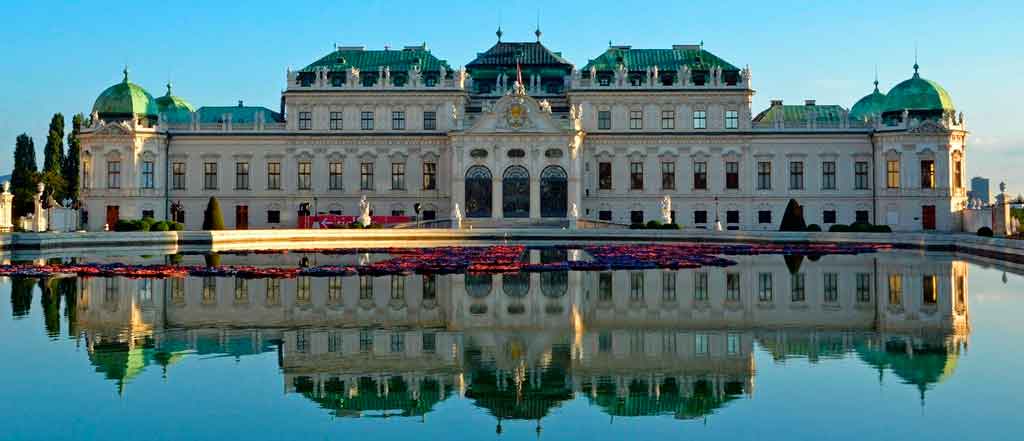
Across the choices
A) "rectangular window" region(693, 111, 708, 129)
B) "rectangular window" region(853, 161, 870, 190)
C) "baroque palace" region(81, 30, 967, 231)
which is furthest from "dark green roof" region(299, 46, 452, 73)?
"rectangular window" region(853, 161, 870, 190)

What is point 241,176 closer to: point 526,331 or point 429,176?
point 429,176

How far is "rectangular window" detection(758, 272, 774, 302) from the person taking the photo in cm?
2435

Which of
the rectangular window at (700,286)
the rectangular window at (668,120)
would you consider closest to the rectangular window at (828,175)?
the rectangular window at (668,120)

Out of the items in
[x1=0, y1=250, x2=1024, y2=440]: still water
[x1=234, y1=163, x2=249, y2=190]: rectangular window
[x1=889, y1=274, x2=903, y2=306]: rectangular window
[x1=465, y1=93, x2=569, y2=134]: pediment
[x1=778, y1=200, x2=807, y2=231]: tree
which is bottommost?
[x1=0, y1=250, x2=1024, y2=440]: still water

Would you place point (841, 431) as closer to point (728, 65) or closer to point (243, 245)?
point (243, 245)

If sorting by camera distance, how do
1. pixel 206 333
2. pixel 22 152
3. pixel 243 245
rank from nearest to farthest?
pixel 206 333 → pixel 243 245 → pixel 22 152

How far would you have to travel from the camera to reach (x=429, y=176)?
253 feet

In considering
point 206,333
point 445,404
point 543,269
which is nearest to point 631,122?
point 543,269

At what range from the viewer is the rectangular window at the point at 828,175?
7581 centimetres

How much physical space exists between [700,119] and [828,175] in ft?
33.9

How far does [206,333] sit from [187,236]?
122 ft

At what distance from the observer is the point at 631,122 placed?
250 ft

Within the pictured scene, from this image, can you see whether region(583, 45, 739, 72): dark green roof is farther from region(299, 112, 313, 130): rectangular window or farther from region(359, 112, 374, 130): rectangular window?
region(299, 112, 313, 130): rectangular window

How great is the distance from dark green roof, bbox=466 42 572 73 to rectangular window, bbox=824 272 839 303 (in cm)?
5055
